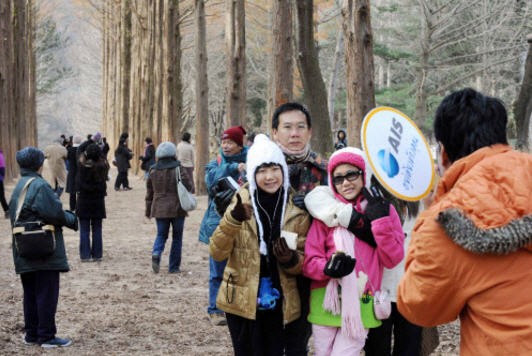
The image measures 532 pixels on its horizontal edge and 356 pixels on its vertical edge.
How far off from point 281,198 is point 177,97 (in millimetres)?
24562

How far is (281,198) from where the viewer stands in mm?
4492

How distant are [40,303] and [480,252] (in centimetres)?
521

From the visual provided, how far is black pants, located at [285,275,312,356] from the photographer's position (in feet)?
14.8

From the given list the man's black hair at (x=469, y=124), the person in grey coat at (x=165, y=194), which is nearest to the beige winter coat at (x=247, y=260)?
the man's black hair at (x=469, y=124)

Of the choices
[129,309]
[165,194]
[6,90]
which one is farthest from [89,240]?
[6,90]

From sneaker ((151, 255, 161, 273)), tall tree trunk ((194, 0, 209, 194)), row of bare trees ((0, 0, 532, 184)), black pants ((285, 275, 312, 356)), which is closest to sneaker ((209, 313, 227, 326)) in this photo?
row of bare trees ((0, 0, 532, 184))

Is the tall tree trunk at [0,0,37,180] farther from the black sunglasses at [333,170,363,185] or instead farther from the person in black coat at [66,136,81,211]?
the black sunglasses at [333,170,363,185]

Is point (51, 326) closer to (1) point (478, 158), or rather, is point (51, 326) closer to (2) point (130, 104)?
(1) point (478, 158)

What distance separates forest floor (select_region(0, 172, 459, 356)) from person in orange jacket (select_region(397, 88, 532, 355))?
14.1ft

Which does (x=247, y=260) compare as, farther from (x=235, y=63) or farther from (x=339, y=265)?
(x=235, y=63)

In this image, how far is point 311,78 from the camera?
47.8 feet

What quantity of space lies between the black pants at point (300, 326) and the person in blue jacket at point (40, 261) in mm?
2940

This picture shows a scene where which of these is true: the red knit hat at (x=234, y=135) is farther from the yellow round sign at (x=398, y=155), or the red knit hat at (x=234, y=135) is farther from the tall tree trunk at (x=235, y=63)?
the tall tree trunk at (x=235, y=63)

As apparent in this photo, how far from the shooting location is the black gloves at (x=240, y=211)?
4289 mm
